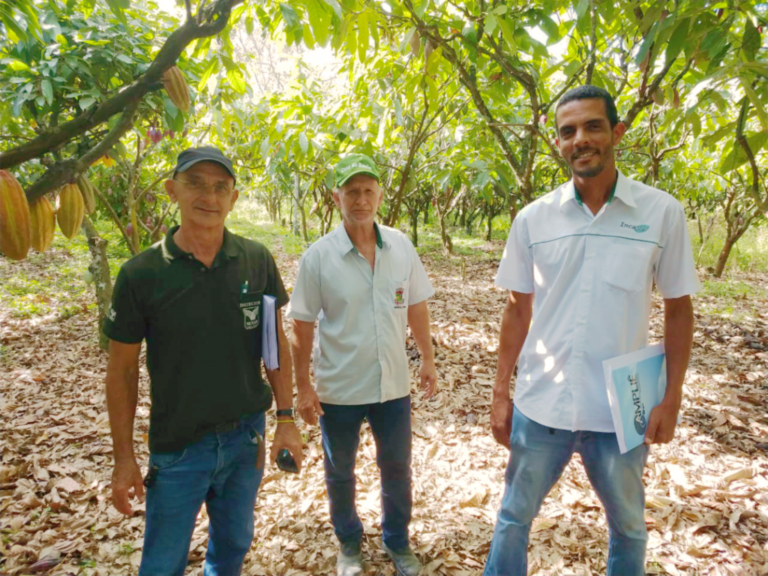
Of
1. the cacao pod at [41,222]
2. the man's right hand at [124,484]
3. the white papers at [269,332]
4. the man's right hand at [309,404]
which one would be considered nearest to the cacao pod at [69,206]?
the cacao pod at [41,222]

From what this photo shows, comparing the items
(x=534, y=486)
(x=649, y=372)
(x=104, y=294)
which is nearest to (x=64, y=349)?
(x=104, y=294)

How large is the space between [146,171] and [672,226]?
361 inches

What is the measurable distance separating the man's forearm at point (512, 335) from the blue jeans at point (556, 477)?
0.44 ft

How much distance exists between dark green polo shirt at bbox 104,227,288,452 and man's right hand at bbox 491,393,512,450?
0.83 metres

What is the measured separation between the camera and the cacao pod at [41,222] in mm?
1195

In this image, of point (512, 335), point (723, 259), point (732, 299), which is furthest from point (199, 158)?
point (723, 259)

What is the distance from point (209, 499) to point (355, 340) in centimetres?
72

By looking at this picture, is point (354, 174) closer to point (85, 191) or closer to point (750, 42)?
point (85, 191)

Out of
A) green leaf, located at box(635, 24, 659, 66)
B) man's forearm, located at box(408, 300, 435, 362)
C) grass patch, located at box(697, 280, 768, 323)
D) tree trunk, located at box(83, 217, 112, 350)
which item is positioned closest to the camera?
green leaf, located at box(635, 24, 659, 66)

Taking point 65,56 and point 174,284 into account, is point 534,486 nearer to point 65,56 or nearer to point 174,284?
point 174,284

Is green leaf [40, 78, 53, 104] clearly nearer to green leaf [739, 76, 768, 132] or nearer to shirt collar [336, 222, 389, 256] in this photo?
shirt collar [336, 222, 389, 256]

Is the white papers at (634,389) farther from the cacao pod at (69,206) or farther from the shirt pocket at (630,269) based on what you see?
the cacao pod at (69,206)

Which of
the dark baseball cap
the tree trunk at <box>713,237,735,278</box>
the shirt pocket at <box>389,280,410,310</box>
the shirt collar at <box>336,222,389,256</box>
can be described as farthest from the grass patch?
the dark baseball cap

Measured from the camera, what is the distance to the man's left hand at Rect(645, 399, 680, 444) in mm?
1440
